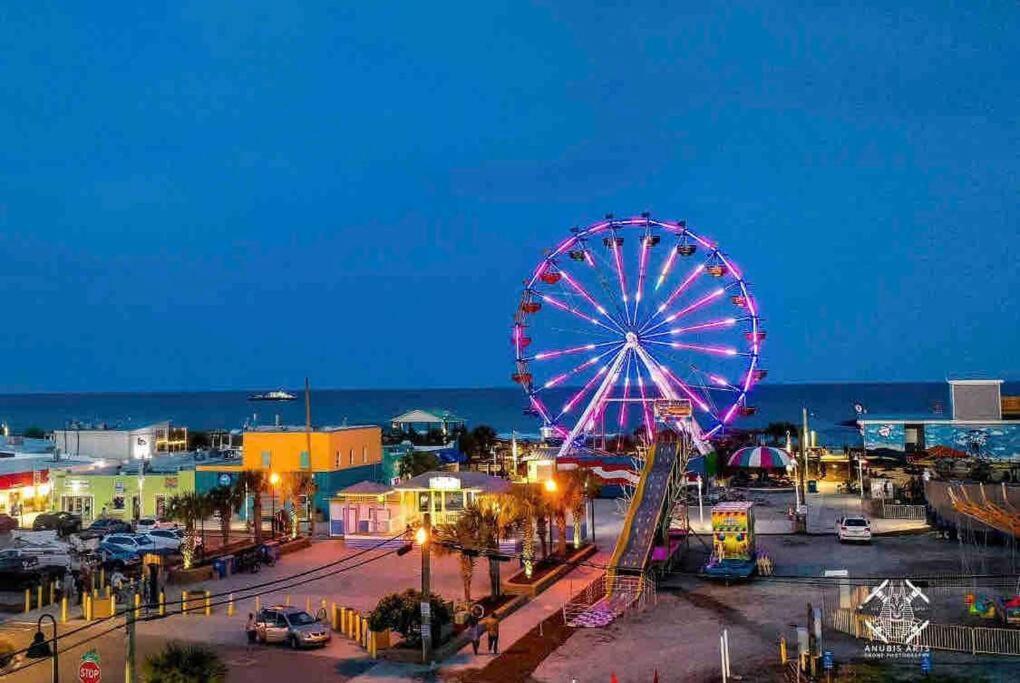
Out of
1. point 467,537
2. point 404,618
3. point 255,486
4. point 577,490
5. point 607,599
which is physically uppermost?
point 255,486

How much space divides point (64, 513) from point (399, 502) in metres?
17.6

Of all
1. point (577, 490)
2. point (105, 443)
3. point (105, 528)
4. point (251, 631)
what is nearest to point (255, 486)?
point (105, 528)

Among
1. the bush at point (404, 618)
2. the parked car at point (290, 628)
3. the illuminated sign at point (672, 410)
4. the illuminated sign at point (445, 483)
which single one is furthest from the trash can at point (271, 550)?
the illuminated sign at point (672, 410)

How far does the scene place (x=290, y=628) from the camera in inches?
944

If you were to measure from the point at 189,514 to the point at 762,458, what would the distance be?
32888 millimetres

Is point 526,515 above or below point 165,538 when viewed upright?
above

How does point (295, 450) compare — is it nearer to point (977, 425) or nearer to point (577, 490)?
point (577, 490)

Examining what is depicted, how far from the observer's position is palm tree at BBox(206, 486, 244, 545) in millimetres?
35906

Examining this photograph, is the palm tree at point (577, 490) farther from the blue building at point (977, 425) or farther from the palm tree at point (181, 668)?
the blue building at point (977, 425)

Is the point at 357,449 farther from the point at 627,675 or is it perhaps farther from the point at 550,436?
the point at 627,675

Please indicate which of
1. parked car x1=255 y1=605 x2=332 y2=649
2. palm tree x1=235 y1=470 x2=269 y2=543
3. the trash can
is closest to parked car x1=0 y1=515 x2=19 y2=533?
palm tree x1=235 y1=470 x2=269 y2=543

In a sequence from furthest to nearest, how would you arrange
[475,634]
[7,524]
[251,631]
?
[7,524] < [251,631] < [475,634]

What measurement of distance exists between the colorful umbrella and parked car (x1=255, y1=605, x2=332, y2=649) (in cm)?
3508

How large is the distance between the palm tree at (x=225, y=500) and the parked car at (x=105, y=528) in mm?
6697
